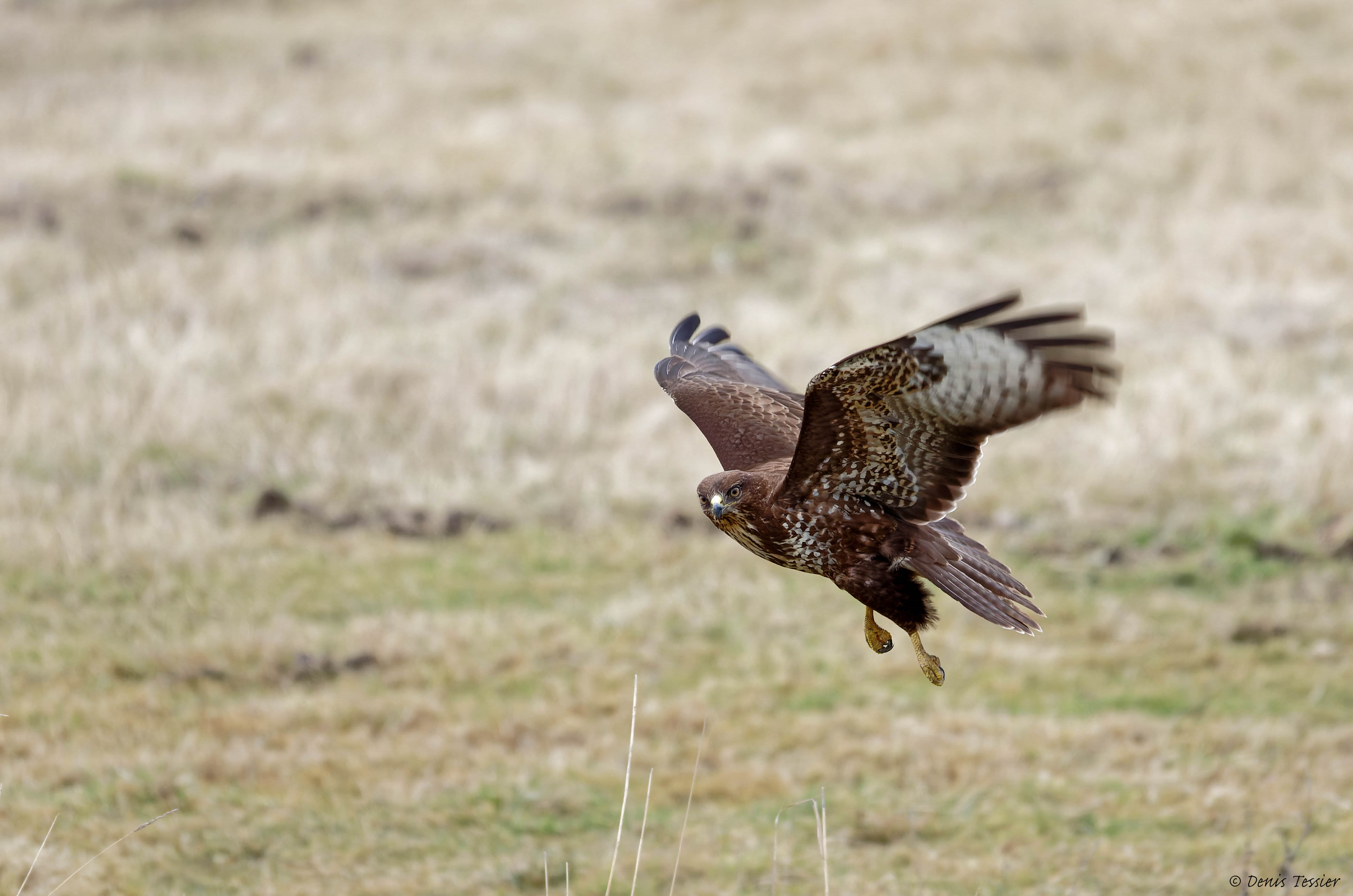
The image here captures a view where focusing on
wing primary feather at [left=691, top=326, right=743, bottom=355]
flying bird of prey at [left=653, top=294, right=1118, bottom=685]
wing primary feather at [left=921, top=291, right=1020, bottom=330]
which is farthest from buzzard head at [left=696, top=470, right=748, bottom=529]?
wing primary feather at [left=691, top=326, right=743, bottom=355]

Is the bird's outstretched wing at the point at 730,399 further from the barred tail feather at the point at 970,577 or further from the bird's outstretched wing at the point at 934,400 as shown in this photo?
the barred tail feather at the point at 970,577

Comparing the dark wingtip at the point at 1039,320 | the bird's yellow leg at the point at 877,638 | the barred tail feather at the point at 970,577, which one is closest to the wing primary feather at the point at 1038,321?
the dark wingtip at the point at 1039,320

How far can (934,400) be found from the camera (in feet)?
14.3

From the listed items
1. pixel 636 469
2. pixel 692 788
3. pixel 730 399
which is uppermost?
pixel 730 399

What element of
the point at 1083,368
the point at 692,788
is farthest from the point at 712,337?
the point at 1083,368

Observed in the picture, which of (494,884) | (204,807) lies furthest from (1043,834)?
(204,807)

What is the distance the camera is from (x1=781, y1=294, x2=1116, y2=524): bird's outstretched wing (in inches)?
156

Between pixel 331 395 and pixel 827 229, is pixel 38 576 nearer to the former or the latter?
pixel 331 395

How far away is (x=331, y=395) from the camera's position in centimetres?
1323

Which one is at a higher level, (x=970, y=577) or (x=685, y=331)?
(x=685, y=331)

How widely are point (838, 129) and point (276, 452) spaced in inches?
507

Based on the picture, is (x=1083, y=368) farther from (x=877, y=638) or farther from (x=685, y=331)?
(x=685, y=331)

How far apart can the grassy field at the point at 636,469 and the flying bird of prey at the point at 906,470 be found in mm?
1466

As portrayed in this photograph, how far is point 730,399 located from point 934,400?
61.8 inches
